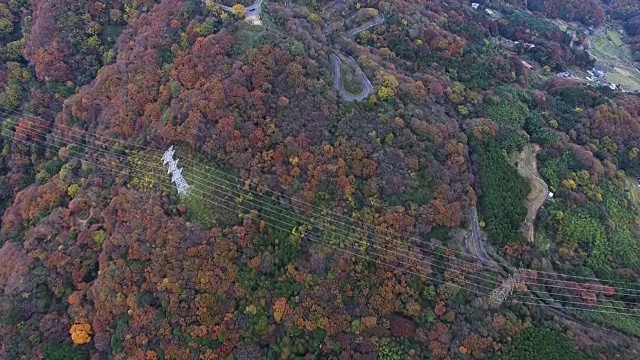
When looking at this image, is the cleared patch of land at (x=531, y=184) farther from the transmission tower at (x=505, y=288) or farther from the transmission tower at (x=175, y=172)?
the transmission tower at (x=175, y=172)

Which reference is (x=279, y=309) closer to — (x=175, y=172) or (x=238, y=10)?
(x=175, y=172)

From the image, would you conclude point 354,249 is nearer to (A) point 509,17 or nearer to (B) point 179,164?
(B) point 179,164

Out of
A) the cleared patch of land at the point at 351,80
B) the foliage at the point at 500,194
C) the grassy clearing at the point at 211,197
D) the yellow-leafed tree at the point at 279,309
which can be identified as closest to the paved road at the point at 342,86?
the cleared patch of land at the point at 351,80

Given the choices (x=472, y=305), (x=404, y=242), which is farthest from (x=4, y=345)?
(x=472, y=305)

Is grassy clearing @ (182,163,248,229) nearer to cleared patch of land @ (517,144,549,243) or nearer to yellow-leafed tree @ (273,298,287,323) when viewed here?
yellow-leafed tree @ (273,298,287,323)

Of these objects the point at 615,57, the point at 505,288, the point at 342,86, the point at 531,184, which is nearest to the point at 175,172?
the point at 342,86

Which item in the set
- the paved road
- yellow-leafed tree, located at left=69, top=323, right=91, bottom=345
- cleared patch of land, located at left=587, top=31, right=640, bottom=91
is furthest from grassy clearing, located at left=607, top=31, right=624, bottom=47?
yellow-leafed tree, located at left=69, top=323, right=91, bottom=345
